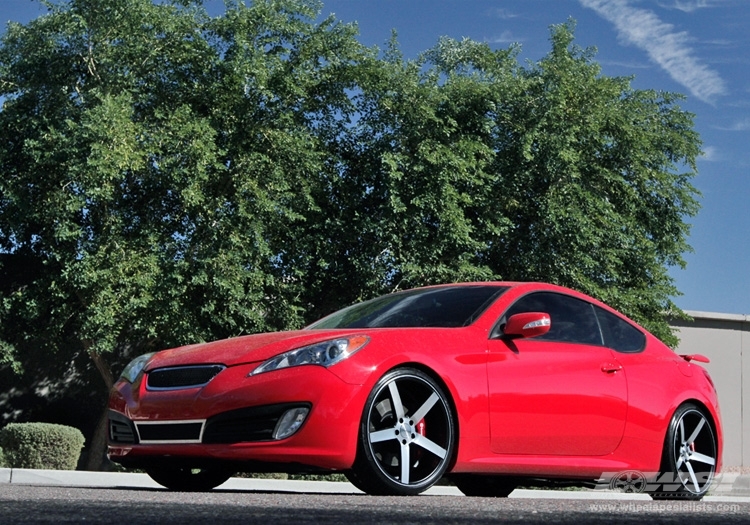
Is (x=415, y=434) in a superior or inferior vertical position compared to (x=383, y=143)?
inferior

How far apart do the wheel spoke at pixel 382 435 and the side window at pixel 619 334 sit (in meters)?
2.20

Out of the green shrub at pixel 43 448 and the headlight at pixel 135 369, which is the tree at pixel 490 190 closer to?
the green shrub at pixel 43 448

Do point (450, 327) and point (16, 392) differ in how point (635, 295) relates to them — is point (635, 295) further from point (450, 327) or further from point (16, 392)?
point (450, 327)

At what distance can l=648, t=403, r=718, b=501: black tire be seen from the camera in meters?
7.54

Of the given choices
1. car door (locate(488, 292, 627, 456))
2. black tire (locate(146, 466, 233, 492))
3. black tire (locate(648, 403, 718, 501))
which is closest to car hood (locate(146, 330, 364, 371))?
black tire (locate(146, 466, 233, 492))

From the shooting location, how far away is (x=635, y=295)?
90.7 ft

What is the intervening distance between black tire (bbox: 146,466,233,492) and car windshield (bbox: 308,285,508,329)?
1292 millimetres

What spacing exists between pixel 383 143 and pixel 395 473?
66.8ft

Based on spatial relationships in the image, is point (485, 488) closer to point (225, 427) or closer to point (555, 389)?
point (555, 389)

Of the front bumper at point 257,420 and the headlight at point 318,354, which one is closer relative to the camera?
the front bumper at point 257,420

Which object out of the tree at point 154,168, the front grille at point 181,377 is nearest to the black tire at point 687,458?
the front grille at point 181,377

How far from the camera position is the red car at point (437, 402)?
5.95 metres

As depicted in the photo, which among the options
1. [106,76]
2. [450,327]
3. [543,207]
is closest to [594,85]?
[543,207]

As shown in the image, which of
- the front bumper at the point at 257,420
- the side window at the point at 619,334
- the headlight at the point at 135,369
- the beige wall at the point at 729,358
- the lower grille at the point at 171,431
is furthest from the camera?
the beige wall at the point at 729,358
